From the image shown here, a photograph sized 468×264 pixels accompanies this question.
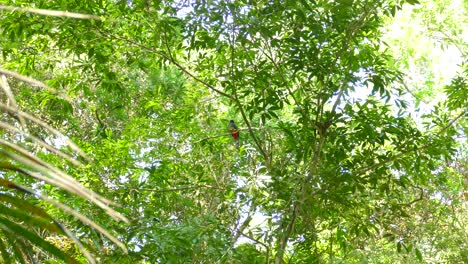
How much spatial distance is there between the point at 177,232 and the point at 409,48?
12.9 ft

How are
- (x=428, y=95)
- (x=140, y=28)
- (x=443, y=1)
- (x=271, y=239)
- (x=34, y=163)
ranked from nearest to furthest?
(x=34, y=163), (x=271, y=239), (x=140, y=28), (x=443, y=1), (x=428, y=95)

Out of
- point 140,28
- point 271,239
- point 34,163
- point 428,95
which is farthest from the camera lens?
point 428,95

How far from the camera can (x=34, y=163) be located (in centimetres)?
41

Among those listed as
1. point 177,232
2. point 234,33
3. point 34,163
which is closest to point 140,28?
point 234,33

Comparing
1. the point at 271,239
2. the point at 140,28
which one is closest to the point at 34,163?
the point at 271,239

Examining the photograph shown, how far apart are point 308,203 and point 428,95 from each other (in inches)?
146

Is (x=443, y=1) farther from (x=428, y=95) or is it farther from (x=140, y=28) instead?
(x=140, y=28)

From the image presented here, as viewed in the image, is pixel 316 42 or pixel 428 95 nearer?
pixel 316 42

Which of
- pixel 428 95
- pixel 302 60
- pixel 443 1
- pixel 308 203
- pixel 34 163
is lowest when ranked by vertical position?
pixel 34 163

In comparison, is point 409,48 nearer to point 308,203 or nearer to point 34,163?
point 308,203

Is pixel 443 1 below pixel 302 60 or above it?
above

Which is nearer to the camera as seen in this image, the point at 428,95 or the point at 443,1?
the point at 443,1

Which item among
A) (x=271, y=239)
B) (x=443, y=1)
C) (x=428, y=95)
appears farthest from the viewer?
(x=428, y=95)

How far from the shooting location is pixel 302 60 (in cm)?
312
